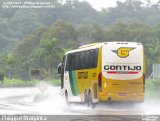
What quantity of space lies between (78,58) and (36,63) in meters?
29.6

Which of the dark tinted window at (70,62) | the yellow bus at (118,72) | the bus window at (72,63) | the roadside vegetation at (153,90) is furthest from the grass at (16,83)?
the yellow bus at (118,72)

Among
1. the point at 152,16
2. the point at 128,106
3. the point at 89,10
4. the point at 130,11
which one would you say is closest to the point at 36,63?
the point at 89,10

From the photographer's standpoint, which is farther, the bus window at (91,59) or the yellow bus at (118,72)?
the bus window at (91,59)

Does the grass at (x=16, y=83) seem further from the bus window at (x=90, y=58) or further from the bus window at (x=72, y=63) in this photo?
the bus window at (x=90, y=58)

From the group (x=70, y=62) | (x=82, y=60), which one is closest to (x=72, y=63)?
(x=70, y=62)

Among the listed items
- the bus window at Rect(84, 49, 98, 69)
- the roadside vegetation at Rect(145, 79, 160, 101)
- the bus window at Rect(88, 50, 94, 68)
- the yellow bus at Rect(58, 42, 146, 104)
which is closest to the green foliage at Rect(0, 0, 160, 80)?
the roadside vegetation at Rect(145, 79, 160, 101)

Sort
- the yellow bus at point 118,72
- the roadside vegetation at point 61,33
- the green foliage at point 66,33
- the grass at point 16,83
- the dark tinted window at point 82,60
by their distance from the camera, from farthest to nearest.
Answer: the grass at point 16,83, the green foliage at point 66,33, the roadside vegetation at point 61,33, the dark tinted window at point 82,60, the yellow bus at point 118,72

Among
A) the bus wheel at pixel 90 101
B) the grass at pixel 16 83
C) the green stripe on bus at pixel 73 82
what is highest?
the green stripe on bus at pixel 73 82

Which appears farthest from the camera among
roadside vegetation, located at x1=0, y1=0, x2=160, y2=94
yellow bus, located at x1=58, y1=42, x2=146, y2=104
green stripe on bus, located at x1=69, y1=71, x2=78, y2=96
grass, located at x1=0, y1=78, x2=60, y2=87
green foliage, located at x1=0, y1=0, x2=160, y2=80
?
grass, located at x1=0, y1=78, x2=60, y2=87

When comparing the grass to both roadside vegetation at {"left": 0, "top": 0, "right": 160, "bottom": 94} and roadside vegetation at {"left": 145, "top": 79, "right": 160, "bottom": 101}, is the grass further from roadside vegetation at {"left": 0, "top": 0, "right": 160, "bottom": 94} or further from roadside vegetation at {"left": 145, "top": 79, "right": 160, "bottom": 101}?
roadside vegetation at {"left": 145, "top": 79, "right": 160, "bottom": 101}

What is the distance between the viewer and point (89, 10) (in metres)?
52.2

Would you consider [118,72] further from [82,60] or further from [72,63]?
[72,63]

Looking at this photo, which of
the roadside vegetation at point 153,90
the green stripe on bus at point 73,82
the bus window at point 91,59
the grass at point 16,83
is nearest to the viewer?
the bus window at point 91,59

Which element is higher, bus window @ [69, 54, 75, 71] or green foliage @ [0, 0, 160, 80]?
green foliage @ [0, 0, 160, 80]
